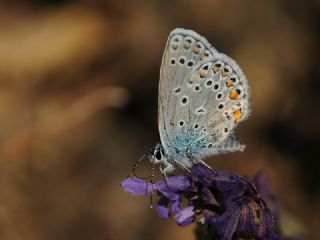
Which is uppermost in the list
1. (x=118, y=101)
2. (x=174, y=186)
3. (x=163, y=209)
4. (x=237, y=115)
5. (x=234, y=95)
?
(x=234, y=95)

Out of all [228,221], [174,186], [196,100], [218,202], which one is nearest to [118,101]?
[196,100]

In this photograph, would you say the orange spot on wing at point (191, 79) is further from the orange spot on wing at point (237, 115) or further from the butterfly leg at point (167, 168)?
the butterfly leg at point (167, 168)

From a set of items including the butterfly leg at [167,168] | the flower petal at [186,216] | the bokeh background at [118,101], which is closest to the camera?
the flower petal at [186,216]

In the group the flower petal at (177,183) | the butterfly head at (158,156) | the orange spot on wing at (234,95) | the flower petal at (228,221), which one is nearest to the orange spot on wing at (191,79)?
the orange spot on wing at (234,95)

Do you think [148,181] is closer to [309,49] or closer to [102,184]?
[102,184]

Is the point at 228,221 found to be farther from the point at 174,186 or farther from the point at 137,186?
the point at 137,186

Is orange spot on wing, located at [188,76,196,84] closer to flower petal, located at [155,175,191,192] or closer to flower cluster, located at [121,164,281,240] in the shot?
flower cluster, located at [121,164,281,240]

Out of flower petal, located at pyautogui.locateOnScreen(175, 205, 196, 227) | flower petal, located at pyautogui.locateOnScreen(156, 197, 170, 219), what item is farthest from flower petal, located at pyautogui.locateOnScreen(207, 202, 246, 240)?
flower petal, located at pyautogui.locateOnScreen(156, 197, 170, 219)
